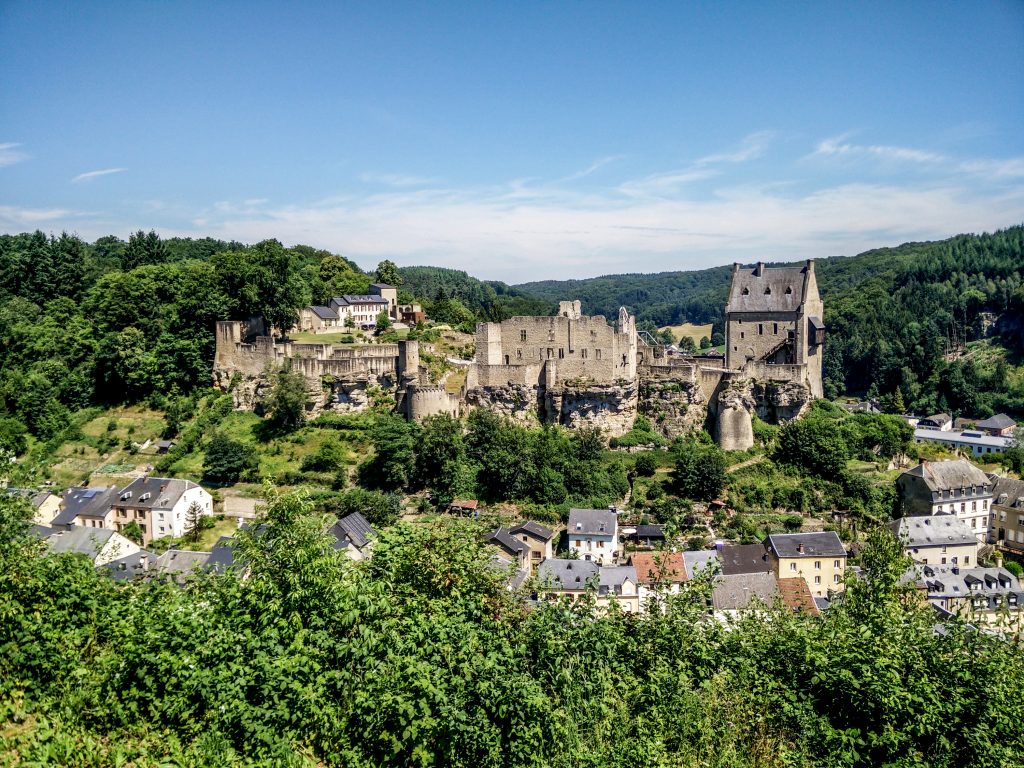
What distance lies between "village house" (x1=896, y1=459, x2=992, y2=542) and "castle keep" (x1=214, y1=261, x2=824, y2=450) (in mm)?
6445

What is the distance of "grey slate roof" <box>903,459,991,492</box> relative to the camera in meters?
38.0

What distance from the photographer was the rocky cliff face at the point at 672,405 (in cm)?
3909

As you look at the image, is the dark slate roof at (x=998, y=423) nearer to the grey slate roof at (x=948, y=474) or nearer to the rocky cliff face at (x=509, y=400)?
the grey slate roof at (x=948, y=474)

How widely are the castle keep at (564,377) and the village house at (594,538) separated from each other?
20.6 ft

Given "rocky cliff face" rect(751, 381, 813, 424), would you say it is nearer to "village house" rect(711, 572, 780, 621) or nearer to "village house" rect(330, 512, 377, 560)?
"village house" rect(711, 572, 780, 621)

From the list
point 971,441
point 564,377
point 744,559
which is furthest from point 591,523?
point 971,441

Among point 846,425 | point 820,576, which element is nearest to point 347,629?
point 820,576

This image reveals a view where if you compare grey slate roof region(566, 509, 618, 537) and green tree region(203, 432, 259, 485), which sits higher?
green tree region(203, 432, 259, 485)

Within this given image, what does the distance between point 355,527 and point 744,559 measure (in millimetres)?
16199

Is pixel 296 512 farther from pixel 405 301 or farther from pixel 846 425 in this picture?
pixel 405 301

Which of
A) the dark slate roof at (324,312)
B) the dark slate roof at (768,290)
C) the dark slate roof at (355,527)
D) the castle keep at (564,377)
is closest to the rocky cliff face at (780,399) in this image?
the castle keep at (564,377)

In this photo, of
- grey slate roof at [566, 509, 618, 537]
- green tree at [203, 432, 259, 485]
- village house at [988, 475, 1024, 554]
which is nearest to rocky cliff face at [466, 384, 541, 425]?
grey slate roof at [566, 509, 618, 537]

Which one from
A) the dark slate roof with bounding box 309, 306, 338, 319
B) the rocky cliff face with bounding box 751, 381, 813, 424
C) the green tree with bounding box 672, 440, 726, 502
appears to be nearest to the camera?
the green tree with bounding box 672, 440, 726, 502

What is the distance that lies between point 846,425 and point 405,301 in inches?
1261
